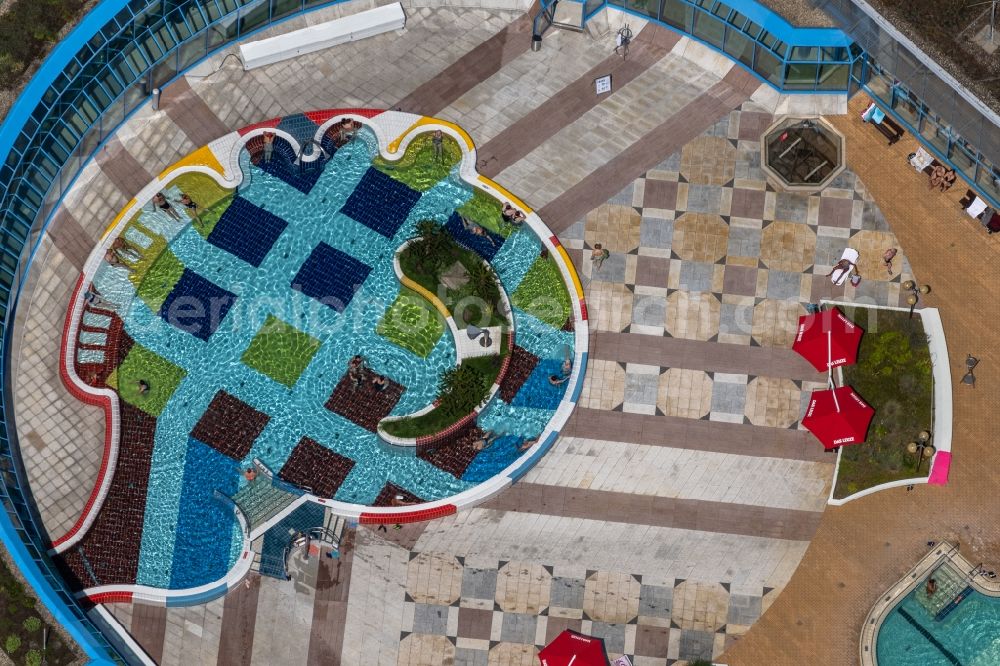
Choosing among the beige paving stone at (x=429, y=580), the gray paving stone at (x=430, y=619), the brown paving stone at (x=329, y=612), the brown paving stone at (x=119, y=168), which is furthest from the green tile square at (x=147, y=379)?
the gray paving stone at (x=430, y=619)

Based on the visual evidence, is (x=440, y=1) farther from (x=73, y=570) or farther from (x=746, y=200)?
(x=73, y=570)

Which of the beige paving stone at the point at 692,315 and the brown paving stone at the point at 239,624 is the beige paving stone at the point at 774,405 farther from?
the brown paving stone at the point at 239,624

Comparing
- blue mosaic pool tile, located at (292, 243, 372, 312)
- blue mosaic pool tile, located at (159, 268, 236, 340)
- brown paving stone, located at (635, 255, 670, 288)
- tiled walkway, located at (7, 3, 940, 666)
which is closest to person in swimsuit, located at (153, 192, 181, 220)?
tiled walkway, located at (7, 3, 940, 666)

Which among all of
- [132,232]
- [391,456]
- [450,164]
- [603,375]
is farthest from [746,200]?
[132,232]

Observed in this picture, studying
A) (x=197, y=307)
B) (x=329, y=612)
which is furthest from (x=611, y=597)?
(x=197, y=307)

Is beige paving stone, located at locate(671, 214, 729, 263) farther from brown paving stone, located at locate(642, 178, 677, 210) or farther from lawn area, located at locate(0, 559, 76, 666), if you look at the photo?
lawn area, located at locate(0, 559, 76, 666)

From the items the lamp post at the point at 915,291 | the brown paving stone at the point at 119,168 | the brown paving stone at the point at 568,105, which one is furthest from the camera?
the brown paving stone at the point at 568,105

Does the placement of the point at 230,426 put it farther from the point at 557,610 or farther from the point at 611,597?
the point at 611,597
